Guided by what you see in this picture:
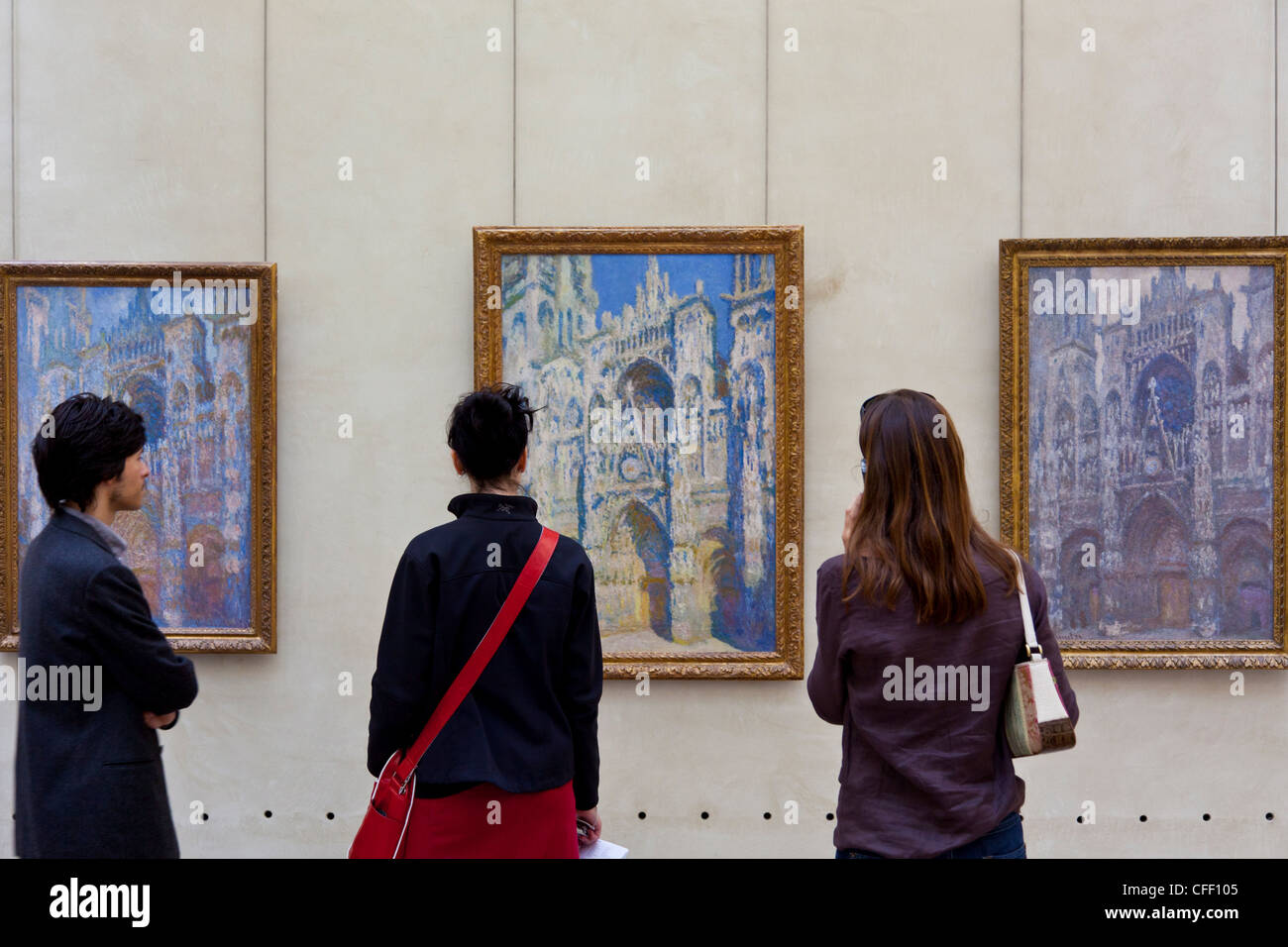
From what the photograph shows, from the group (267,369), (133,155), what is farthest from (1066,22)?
(133,155)

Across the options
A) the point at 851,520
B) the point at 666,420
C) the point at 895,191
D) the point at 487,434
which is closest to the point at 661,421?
the point at 666,420

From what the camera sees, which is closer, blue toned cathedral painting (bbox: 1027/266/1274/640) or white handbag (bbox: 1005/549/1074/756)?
white handbag (bbox: 1005/549/1074/756)

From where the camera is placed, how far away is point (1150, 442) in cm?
459

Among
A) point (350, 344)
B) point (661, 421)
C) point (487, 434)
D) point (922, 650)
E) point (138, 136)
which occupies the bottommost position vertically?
point (922, 650)

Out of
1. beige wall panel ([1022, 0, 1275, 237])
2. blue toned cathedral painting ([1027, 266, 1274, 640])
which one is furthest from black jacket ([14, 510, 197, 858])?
beige wall panel ([1022, 0, 1275, 237])

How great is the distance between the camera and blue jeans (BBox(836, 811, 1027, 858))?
241cm

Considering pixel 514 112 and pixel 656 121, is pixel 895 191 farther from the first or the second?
pixel 514 112

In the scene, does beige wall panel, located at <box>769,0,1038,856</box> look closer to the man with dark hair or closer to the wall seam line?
the wall seam line

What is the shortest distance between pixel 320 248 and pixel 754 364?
1.97 meters

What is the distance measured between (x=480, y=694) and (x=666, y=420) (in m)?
2.11

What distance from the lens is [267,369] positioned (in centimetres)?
461

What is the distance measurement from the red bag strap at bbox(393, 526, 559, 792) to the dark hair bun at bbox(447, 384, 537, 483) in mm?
272

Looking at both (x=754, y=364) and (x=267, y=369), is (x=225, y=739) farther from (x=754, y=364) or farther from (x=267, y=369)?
(x=754, y=364)
